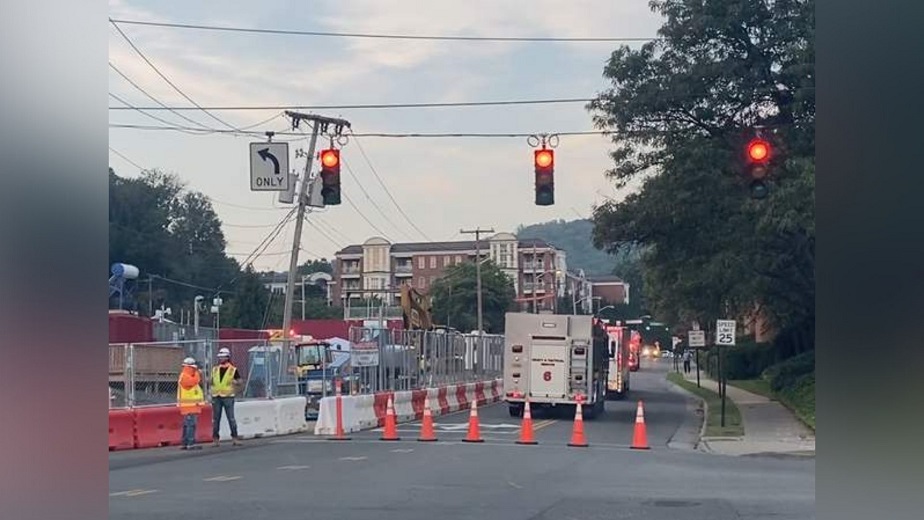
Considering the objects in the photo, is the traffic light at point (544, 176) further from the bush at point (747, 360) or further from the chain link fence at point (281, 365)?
the bush at point (747, 360)

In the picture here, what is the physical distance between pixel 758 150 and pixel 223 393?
1082 centimetres

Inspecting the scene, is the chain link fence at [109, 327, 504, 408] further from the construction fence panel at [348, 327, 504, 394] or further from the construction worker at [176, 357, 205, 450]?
the construction worker at [176, 357, 205, 450]

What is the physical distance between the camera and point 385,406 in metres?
30.8

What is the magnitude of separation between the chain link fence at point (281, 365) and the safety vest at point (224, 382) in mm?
1850

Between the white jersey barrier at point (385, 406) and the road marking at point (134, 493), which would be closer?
the road marking at point (134, 493)

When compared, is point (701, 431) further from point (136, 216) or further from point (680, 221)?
point (136, 216)

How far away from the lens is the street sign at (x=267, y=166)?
26359 mm

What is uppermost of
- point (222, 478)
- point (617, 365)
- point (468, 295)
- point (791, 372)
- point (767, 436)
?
point (468, 295)

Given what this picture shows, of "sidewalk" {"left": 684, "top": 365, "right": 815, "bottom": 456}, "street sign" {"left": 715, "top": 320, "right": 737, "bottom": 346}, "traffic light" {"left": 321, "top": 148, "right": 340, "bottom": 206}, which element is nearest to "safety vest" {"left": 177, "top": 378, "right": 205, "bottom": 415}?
"traffic light" {"left": 321, "top": 148, "right": 340, "bottom": 206}

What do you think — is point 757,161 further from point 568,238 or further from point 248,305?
point 568,238

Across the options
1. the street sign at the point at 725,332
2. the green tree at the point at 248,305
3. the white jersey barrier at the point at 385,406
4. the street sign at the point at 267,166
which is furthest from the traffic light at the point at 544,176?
the green tree at the point at 248,305

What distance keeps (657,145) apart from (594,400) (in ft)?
24.0

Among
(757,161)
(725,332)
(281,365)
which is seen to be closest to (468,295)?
(281,365)
